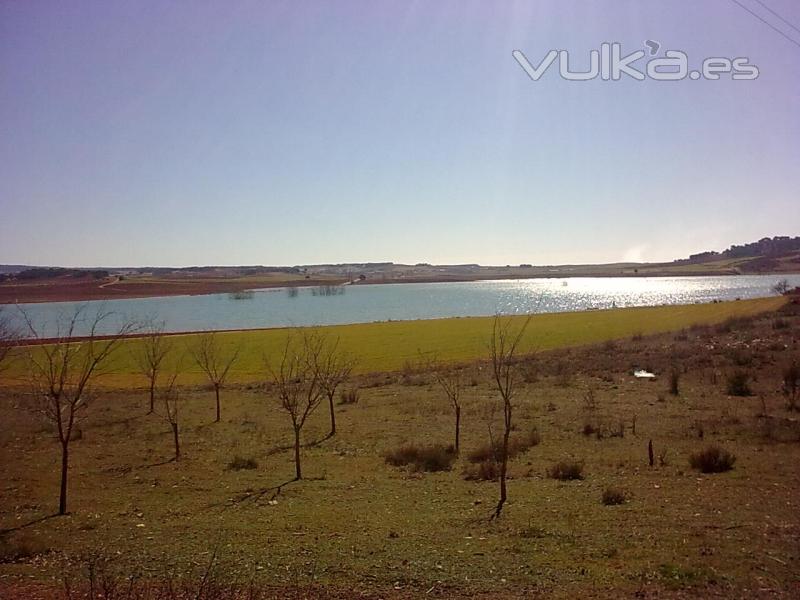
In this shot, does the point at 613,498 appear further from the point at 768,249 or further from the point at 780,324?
the point at 768,249

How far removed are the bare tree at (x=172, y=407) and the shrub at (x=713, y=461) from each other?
12.2 meters

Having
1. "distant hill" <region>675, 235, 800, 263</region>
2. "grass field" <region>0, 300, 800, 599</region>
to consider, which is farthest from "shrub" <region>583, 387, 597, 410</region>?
"distant hill" <region>675, 235, 800, 263</region>

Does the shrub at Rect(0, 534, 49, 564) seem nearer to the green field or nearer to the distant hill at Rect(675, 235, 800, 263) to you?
the green field

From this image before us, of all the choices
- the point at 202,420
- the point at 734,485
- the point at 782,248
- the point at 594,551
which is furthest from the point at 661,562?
the point at 782,248

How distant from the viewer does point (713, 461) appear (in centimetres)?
1184

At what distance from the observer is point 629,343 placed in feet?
134

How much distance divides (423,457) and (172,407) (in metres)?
13.8

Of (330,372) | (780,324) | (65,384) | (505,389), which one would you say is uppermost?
(780,324)

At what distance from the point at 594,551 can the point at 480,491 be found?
3.94 meters

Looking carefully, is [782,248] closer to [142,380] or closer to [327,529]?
[142,380]

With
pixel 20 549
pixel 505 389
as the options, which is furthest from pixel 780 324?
pixel 20 549

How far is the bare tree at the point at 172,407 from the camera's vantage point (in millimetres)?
15709

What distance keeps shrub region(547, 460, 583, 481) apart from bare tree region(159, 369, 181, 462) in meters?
9.41

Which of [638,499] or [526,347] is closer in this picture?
[638,499]
